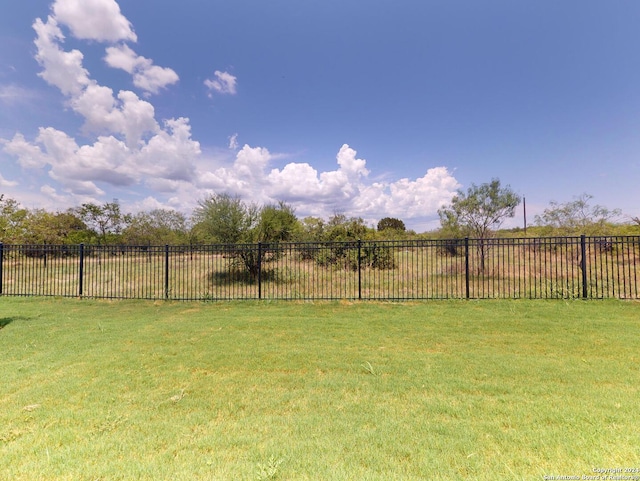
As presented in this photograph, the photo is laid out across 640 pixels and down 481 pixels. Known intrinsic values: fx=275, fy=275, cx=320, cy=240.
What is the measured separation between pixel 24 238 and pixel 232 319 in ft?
73.4

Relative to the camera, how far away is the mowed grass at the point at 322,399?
2076 millimetres

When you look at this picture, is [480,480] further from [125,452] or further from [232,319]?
[232,319]

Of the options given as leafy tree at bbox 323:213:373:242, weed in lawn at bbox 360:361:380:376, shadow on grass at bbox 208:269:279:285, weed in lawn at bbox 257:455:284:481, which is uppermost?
leafy tree at bbox 323:213:373:242

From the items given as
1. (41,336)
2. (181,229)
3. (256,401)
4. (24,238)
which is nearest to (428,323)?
(256,401)

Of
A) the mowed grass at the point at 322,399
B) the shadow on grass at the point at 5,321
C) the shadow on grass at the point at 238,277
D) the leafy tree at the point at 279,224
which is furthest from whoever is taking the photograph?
the leafy tree at the point at 279,224

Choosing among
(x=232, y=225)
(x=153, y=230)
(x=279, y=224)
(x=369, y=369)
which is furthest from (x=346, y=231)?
(x=153, y=230)

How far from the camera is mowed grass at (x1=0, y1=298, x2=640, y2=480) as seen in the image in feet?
6.81

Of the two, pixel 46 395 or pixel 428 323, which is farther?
pixel 428 323

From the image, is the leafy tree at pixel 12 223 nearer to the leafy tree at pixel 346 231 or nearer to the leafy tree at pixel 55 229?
the leafy tree at pixel 55 229

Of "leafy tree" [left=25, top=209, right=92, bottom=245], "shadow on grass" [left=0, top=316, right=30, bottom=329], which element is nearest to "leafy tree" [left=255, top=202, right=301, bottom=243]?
"shadow on grass" [left=0, top=316, right=30, bottom=329]

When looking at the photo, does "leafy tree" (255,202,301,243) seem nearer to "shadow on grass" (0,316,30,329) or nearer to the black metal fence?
the black metal fence

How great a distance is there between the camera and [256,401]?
3.04 m

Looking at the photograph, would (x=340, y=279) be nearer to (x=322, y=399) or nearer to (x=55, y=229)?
(x=322, y=399)

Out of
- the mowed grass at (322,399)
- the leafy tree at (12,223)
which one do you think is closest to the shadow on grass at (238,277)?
the mowed grass at (322,399)
